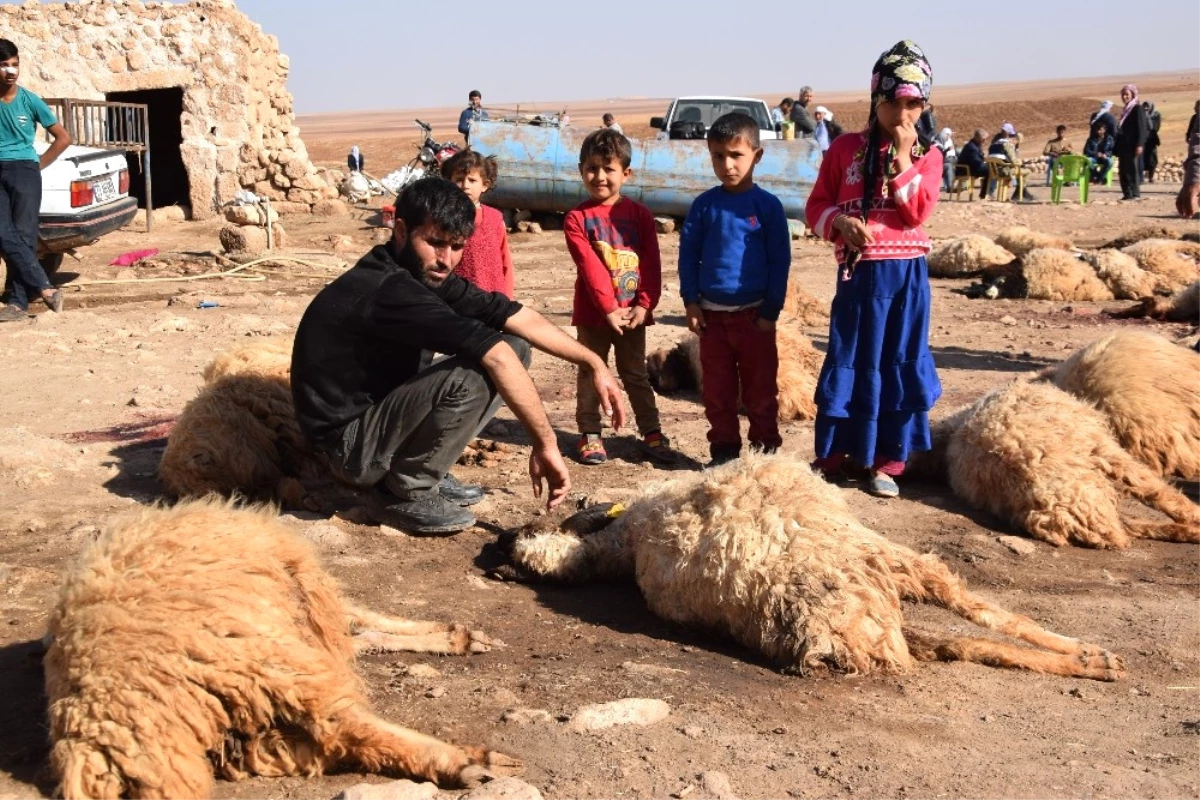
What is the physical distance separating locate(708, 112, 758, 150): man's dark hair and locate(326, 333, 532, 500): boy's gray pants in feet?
5.17

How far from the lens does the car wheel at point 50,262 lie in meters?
11.4

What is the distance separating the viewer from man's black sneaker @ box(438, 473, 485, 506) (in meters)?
5.11

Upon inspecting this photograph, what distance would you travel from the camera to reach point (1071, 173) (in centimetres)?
2150

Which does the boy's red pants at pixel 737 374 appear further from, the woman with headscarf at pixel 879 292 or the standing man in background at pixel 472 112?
the standing man in background at pixel 472 112

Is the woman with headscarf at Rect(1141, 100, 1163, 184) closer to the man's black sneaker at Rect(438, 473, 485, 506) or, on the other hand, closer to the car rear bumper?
the car rear bumper

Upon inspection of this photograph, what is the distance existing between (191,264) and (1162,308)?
9663 mm

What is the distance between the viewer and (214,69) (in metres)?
17.4

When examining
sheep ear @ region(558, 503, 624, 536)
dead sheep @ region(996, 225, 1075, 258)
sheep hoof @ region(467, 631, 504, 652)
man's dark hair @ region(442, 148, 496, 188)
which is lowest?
sheep hoof @ region(467, 631, 504, 652)

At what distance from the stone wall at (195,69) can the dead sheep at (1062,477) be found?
561 inches

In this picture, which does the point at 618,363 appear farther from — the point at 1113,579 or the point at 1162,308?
the point at 1162,308

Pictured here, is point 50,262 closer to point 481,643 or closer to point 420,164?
point 481,643

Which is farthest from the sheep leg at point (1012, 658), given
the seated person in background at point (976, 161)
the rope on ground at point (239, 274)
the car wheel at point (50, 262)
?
the seated person in background at point (976, 161)

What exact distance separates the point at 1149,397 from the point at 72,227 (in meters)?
9.26

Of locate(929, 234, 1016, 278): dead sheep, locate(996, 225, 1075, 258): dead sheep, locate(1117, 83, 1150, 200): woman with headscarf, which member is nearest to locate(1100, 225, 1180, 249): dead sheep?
locate(996, 225, 1075, 258): dead sheep
